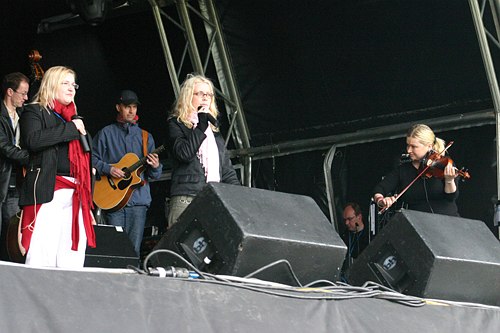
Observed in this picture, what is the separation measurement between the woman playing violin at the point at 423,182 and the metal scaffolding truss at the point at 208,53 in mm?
2380

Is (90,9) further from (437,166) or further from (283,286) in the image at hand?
(283,286)

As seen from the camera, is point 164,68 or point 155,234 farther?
point 164,68

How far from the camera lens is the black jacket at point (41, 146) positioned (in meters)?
3.86

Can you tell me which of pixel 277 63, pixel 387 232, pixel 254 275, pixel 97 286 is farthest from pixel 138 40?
pixel 97 286

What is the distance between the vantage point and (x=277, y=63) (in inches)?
285

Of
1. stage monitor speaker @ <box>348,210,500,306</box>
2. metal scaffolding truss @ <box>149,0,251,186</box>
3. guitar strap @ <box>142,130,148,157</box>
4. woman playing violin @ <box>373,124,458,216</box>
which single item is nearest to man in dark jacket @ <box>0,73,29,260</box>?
guitar strap @ <box>142,130,148,157</box>

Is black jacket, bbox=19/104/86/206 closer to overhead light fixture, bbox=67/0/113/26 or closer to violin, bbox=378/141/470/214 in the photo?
violin, bbox=378/141/470/214

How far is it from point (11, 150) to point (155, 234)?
2.11 meters

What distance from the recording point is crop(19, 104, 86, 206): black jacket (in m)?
3.86

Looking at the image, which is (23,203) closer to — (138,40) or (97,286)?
(97,286)

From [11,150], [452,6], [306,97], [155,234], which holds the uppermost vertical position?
[452,6]

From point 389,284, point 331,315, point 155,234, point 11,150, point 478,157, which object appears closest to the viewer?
point 331,315

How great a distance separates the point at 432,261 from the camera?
3406mm

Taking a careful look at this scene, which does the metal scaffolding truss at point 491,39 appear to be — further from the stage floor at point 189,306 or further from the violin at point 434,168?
the stage floor at point 189,306
